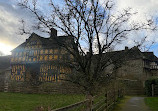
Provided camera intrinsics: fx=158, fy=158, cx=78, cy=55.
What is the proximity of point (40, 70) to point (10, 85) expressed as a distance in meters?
5.08

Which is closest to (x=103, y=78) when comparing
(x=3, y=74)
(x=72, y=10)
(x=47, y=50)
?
(x=72, y=10)

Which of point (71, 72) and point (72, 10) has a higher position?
point (72, 10)

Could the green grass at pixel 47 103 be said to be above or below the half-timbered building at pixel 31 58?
below

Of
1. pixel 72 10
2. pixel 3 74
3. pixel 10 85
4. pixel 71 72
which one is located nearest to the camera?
pixel 72 10

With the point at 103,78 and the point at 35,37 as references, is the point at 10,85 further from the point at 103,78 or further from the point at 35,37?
the point at 103,78

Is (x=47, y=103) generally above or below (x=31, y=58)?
below

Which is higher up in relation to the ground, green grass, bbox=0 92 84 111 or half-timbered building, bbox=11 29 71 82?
half-timbered building, bbox=11 29 71 82

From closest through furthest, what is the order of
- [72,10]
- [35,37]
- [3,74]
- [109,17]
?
[72,10]
[109,17]
[35,37]
[3,74]

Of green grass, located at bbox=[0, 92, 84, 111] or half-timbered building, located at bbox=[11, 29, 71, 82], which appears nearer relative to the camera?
green grass, located at bbox=[0, 92, 84, 111]

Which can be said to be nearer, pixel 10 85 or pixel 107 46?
pixel 107 46

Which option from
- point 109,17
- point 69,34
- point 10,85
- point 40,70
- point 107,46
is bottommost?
point 10,85

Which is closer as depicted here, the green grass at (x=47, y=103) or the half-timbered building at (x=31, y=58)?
the green grass at (x=47, y=103)

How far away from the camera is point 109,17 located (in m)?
7.93

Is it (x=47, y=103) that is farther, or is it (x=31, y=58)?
(x=31, y=58)
